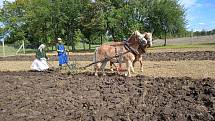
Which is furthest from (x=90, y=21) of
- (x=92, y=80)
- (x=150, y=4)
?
(x=92, y=80)

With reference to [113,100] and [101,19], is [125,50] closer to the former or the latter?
[113,100]

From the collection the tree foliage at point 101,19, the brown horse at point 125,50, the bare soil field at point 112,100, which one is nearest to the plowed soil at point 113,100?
the bare soil field at point 112,100

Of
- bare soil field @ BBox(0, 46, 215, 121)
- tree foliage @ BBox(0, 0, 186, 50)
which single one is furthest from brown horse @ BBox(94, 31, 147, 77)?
tree foliage @ BBox(0, 0, 186, 50)

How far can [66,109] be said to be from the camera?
11.4 m

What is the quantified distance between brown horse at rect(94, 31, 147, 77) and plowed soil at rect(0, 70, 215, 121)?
3.61 feet

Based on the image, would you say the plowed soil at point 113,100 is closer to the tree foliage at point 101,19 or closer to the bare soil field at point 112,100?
the bare soil field at point 112,100

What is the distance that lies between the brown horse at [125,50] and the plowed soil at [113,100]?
3.61ft

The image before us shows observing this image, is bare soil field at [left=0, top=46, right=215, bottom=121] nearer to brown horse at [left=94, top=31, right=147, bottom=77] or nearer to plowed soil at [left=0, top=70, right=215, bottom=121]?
plowed soil at [left=0, top=70, right=215, bottom=121]

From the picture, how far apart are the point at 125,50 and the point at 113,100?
15.3 feet

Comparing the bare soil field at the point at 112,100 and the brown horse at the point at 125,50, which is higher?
the brown horse at the point at 125,50

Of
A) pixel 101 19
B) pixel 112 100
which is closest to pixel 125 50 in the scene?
pixel 112 100

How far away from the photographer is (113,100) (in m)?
11.9

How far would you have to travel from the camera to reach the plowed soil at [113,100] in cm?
1022

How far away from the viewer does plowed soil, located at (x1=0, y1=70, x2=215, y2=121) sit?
33.5 ft
